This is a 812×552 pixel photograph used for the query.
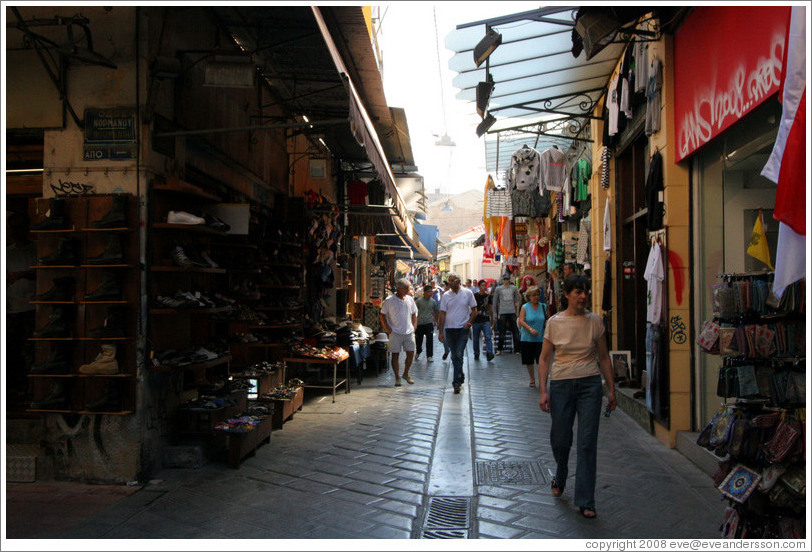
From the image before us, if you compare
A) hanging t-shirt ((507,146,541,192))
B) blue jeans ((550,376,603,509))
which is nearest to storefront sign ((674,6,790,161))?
blue jeans ((550,376,603,509))

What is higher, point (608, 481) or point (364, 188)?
point (364, 188)

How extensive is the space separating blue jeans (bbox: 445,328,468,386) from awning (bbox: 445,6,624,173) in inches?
132

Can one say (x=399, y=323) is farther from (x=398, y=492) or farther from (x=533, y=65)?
(x=398, y=492)

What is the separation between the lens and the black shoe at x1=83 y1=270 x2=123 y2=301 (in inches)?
217

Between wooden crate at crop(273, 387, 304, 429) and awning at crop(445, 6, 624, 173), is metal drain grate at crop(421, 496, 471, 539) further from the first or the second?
awning at crop(445, 6, 624, 173)

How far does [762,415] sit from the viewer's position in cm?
353

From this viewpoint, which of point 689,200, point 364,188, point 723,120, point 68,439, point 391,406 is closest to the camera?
point 723,120

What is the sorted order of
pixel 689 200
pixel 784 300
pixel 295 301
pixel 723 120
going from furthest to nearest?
pixel 295 301 → pixel 689 200 → pixel 723 120 → pixel 784 300

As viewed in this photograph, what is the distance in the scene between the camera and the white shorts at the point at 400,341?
11.1 m

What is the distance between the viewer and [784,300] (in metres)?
3.64

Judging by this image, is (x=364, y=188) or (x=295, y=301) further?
(x=364, y=188)

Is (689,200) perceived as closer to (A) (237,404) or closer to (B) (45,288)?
(A) (237,404)

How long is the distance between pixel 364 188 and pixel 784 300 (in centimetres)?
1173

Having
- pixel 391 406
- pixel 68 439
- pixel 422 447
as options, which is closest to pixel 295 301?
pixel 391 406
